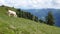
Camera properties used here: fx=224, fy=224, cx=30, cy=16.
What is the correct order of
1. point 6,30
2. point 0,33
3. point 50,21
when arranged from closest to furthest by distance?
point 0,33, point 6,30, point 50,21

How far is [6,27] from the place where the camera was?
69.8 feet

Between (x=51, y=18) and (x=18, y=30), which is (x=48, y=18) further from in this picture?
(x=18, y=30)

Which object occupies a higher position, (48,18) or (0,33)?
(0,33)

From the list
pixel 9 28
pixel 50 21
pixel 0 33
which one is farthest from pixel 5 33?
pixel 50 21

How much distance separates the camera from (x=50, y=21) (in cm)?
11606

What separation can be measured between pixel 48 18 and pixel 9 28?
9555cm

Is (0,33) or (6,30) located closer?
(0,33)

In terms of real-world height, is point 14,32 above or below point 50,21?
above

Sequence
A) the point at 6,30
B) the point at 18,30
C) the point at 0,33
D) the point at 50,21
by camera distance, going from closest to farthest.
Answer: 1. the point at 0,33
2. the point at 6,30
3. the point at 18,30
4. the point at 50,21

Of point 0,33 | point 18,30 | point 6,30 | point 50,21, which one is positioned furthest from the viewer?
point 50,21

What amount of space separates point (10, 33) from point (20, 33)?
157 centimetres

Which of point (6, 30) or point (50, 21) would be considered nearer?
point (6, 30)

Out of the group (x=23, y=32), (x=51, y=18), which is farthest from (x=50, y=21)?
(x=23, y=32)

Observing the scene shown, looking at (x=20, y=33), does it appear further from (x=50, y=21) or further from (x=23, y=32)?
(x=50, y=21)
